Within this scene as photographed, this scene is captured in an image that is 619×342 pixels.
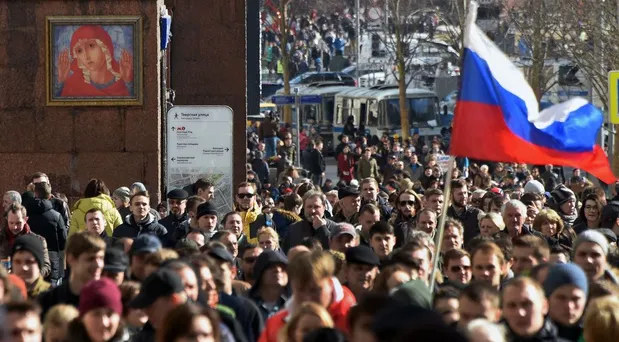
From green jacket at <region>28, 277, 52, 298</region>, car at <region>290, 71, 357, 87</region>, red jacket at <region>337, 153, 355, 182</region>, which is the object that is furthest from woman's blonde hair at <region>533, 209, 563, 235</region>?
car at <region>290, 71, 357, 87</region>

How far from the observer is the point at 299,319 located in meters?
7.88

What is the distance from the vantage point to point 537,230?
1446cm

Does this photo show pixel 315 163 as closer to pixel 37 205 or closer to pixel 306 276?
pixel 37 205

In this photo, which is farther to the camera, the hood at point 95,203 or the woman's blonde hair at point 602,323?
the hood at point 95,203

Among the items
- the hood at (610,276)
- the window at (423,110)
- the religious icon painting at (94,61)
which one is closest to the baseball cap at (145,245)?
the hood at (610,276)

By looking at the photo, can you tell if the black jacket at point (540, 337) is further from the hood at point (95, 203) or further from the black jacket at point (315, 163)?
the black jacket at point (315, 163)

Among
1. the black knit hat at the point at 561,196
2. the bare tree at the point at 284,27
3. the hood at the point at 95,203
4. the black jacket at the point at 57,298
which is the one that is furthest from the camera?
the bare tree at the point at 284,27

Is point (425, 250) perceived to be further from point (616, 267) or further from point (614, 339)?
point (614, 339)

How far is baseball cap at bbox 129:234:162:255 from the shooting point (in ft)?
34.7

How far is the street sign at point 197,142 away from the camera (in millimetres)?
19406

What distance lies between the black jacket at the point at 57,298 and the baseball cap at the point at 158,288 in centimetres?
115

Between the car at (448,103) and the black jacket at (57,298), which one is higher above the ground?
the car at (448,103)

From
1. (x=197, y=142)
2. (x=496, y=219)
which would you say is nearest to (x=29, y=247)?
(x=496, y=219)

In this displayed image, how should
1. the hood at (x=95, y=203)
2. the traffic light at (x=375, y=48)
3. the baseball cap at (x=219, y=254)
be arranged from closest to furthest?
1. the baseball cap at (x=219, y=254)
2. the hood at (x=95, y=203)
3. the traffic light at (x=375, y=48)
